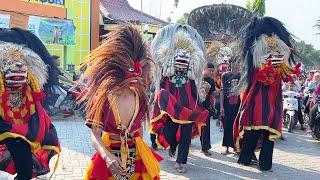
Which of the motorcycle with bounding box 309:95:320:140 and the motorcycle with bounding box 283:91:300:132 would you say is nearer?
the motorcycle with bounding box 309:95:320:140

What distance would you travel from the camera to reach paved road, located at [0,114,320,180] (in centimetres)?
623

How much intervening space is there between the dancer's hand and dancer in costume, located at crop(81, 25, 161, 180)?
92 millimetres

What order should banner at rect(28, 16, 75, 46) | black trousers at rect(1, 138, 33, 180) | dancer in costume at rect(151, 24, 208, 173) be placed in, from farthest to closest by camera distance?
1. banner at rect(28, 16, 75, 46)
2. dancer in costume at rect(151, 24, 208, 173)
3. black trousers at rect(1, 138, 33, 180)

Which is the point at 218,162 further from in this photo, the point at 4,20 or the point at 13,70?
the point at 4,20

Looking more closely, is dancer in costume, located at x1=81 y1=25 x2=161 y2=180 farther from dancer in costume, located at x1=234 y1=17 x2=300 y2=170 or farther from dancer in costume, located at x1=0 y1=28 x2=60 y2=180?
dancer in costume, located at x1=234 y1=17 x2=300 y2=170

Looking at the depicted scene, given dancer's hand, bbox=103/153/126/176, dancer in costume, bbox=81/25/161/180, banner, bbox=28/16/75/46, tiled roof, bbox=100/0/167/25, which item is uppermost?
tiled roof, bbox=100/0/167/25

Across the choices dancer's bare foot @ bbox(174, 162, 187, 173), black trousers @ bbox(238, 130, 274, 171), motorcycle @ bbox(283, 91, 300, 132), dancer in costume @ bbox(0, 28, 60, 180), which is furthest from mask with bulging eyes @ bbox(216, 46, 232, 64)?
dancer in costume @ bbox(0, 28, 60, 180)

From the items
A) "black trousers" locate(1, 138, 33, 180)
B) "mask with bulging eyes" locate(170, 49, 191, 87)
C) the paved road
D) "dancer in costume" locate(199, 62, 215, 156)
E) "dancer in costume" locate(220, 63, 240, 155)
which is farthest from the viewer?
"dancer in costume" locate(199, 62, 215, 156)

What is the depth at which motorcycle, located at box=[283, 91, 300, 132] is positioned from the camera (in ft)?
32.1

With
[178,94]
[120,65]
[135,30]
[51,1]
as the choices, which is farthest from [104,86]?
[51,1]

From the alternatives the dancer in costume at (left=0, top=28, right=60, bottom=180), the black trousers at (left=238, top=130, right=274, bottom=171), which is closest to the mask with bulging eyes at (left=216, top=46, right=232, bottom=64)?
the black trousers at (left=238, top=130, right=274, bottom=171)

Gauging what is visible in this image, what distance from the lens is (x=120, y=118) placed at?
339 centimetres

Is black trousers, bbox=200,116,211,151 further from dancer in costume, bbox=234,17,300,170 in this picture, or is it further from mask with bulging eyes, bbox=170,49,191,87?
mask with bulging eyes, bbox=170,49,191,87

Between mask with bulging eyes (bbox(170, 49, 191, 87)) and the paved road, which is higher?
mask with bulging eyes (bbox(170, 49, 191, 87))
